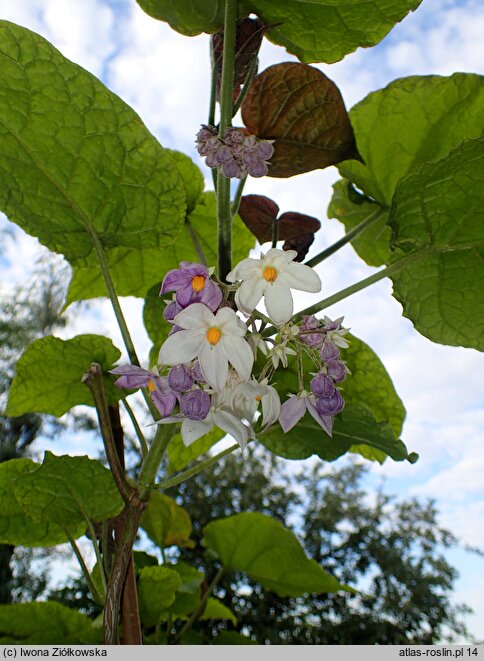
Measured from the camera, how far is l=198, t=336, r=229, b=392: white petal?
29 cm

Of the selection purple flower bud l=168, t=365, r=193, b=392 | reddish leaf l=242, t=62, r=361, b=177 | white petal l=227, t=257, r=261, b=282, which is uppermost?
reddish leaf l=242, t=62, r=361, b=177

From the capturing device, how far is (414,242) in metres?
0.43

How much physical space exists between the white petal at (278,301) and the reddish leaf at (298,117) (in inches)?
6.8

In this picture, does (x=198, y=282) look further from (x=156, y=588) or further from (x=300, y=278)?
(x=156, y=588)

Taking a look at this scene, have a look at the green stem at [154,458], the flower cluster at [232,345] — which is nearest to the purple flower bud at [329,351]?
the flower cluster at [232,345]

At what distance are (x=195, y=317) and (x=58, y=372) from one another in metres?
0.28

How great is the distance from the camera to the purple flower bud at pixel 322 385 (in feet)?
1.06

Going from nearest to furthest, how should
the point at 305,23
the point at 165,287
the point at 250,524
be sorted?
1. the point at 165,287
2. the point at 305,23
3. the point at 250,524

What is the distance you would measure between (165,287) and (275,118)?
18 cm

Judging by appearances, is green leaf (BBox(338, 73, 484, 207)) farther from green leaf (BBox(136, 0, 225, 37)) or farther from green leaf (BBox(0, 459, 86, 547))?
green leaf (BBox(0, 459, 86, 547))

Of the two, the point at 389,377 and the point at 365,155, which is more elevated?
the point at 365,155

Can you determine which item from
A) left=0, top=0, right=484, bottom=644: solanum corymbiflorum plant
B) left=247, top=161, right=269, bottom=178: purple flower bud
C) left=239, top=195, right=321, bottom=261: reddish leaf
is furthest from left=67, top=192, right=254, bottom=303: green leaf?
left=247, top=161, right=269, bottom=178: purple flower bud

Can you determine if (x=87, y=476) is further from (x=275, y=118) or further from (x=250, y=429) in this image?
(x=275, y=118)
